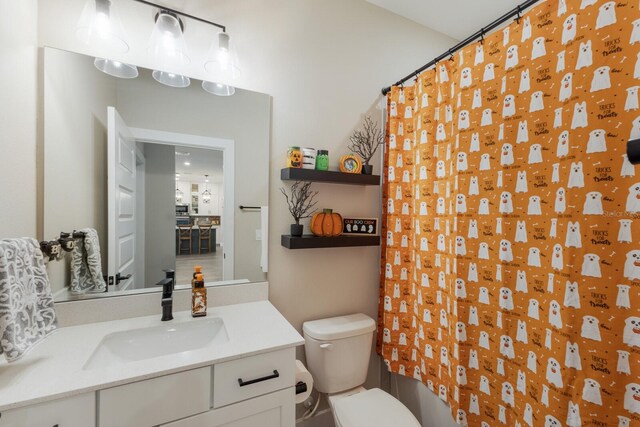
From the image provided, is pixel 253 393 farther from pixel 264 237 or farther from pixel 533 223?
pixel 533 223

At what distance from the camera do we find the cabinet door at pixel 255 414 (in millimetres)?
922

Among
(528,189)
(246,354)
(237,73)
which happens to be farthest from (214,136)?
(528,189)

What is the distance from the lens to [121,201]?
1.31m

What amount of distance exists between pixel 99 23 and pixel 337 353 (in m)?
1.94

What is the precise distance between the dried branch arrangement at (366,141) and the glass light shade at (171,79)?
1019 mm

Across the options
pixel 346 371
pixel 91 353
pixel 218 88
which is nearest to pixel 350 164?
pixel 218 88

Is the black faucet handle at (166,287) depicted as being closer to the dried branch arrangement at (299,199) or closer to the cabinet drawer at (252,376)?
the cabinet drawer at (252,376)

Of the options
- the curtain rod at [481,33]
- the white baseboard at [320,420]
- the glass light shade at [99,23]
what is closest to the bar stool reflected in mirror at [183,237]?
the glass light shade at [99,23]

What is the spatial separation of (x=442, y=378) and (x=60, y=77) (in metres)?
2.35

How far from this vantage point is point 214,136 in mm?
1472

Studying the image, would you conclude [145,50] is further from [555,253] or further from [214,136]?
[555,253]

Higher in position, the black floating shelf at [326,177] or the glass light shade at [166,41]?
the glass light shade at [166,41]

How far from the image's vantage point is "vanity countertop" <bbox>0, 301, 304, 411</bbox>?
0.75m

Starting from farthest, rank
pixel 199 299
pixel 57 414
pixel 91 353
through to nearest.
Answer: pixel 199 299, pixel 91 353, pixel 57 414
